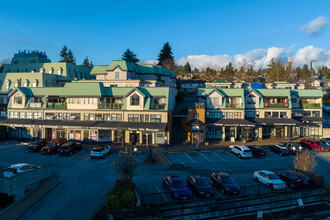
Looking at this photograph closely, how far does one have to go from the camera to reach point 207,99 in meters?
49.5

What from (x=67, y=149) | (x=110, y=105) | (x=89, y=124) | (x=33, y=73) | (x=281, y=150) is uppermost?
(x=33, y=73)

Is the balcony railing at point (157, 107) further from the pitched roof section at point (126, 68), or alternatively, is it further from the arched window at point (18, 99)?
the arched window at point (18, 99)

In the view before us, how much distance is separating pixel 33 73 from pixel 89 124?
3256cm

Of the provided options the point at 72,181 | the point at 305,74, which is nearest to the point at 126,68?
the point at 72,181

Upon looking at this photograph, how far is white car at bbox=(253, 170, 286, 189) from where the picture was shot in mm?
22672

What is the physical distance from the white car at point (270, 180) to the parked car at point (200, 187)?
22.0 ft

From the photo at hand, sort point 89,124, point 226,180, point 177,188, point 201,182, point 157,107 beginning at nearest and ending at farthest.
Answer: point 177,188 → point 201,182 → point 226,180 → point 89,124 → point 157,107

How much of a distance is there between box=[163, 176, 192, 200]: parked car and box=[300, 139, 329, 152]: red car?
3093 cm

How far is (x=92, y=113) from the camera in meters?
45.5

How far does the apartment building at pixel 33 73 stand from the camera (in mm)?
62625

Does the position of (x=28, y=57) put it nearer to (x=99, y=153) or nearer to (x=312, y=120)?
(x=99, y=153)

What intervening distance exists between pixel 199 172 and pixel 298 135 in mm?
35328

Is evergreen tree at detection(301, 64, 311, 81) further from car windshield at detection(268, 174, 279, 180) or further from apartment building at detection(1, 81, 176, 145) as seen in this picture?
car windshield at detection(268, 174, 279, 180)

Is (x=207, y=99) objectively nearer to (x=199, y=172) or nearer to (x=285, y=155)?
(x=285, y=155)
